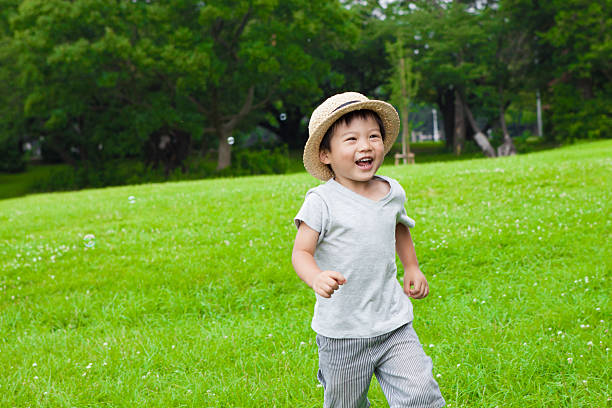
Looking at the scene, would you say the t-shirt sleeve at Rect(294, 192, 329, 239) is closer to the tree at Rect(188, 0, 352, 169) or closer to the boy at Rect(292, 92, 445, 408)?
the boy at Rect(292, 92, 445, 408)

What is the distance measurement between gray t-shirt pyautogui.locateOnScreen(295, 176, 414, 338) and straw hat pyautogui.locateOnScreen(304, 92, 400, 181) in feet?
0.84

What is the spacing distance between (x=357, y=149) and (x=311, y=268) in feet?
2.12

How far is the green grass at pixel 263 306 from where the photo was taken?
4199 mm

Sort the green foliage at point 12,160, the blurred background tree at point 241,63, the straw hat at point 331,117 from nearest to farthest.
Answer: the straw hat at point 331,117
the blurred background tree at point 241,63
the green foliage at point 12,160

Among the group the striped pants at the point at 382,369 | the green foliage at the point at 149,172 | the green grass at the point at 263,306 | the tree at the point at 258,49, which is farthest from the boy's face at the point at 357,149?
the green foliage at the point at 149,172

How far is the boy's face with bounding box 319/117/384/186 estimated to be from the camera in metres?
2.85

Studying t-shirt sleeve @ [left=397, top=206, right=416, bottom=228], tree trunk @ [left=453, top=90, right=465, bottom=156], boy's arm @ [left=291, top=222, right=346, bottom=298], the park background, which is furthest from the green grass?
tree trunk @ [left=453, top=90, right=465, bottom=156]

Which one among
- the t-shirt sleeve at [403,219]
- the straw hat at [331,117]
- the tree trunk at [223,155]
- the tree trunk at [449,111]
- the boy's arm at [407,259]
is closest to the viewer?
the straw hat at [331,117]

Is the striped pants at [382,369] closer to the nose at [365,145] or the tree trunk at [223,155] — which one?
the nose at [365,145]

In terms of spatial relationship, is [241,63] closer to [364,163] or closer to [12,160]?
[12,160]

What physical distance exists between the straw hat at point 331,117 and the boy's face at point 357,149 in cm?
8

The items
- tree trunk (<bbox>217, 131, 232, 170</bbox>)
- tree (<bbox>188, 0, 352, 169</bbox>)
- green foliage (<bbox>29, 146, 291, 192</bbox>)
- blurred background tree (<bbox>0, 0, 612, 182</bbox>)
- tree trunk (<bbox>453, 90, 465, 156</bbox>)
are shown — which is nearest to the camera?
blurred background tree (<bbox>0, 0, 612, 182</bbox>)

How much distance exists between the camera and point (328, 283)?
248cm

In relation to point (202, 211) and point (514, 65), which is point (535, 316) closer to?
point (202, 211)
